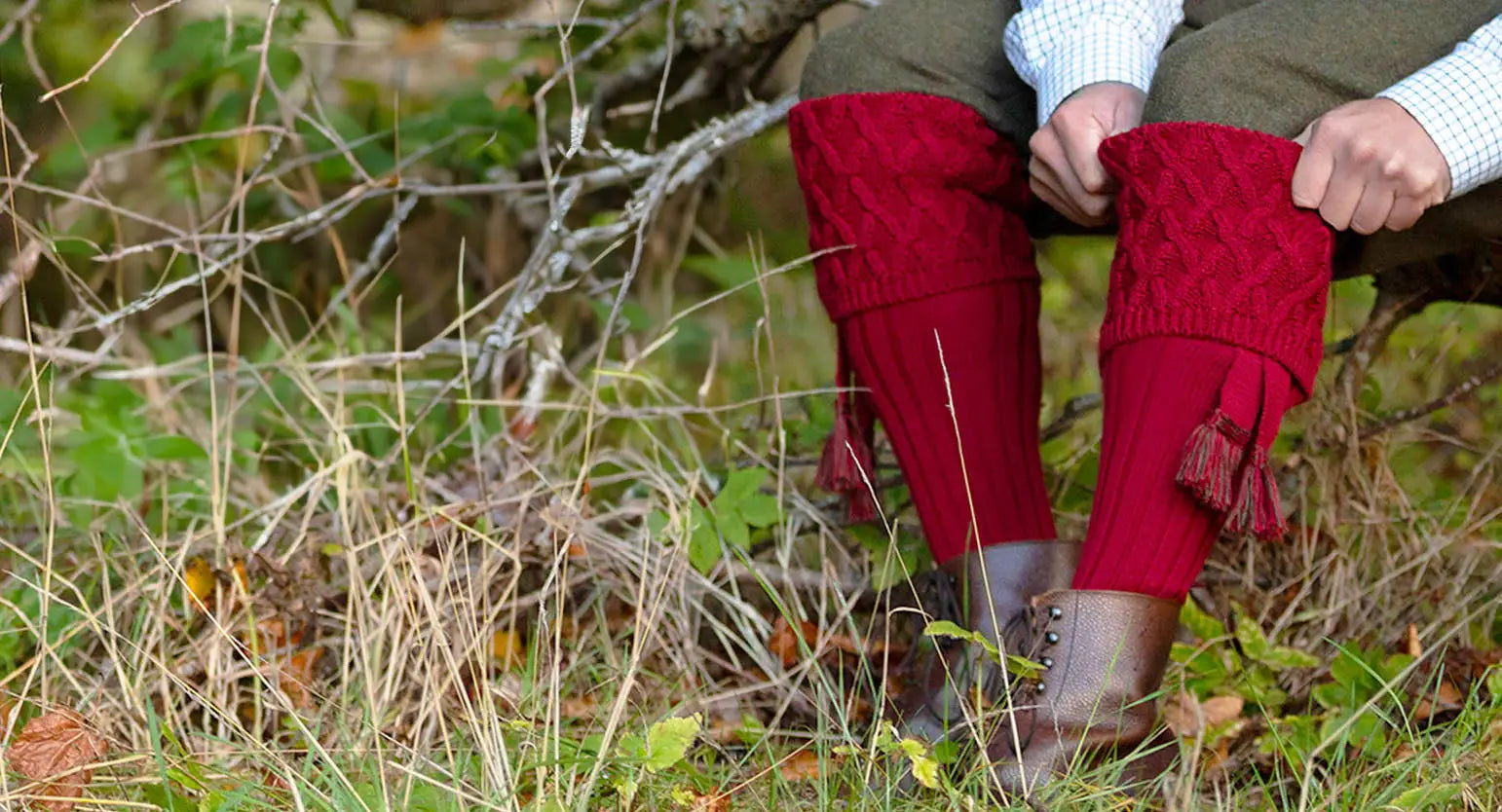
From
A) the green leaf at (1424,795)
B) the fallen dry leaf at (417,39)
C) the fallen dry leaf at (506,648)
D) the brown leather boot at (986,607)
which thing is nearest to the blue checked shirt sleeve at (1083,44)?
the brown leather boot at (986,607)

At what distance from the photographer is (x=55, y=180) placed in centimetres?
234

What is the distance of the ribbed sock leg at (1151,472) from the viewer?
42.1 inches

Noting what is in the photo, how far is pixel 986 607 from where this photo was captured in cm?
122

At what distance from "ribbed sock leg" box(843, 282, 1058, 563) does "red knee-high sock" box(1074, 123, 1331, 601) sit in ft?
0.52

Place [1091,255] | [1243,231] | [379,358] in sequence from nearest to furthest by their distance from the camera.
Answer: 1. [1243,231]
2. [379,358]
3. [1091,255]

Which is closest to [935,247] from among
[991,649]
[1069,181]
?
[1069,181]

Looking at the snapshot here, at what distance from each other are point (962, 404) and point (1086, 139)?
0.26 meters

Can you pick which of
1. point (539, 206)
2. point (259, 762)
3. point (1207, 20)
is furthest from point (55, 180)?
point (1207, 20)

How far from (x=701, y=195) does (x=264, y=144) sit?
744mm

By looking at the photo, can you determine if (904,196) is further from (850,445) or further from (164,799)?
(164,799)

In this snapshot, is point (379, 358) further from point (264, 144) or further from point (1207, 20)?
point (264, 144)

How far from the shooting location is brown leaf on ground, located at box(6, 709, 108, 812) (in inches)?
42.0

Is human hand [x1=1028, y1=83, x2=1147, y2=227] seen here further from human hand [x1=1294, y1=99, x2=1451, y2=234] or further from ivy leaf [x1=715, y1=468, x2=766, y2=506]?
ivy leaf [x1=715, y1=468, x2=766, y2=506]

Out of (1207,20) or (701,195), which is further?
(701,195)
